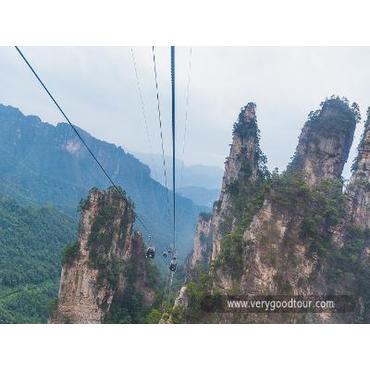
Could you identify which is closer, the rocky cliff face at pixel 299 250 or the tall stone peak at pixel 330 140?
the rocky cliff face at pixel 299 250

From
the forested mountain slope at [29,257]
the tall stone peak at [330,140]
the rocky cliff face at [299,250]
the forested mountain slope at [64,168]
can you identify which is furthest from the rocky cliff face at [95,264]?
the forested mountain slope at [64,168]

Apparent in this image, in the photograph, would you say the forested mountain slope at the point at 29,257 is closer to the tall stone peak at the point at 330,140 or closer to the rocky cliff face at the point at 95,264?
the rocky cliff face at the point at 95,264

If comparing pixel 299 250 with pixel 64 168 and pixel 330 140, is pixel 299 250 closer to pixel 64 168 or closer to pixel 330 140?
pixel 330 140

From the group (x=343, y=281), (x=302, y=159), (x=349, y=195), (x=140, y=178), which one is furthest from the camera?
(x=140, y=178)

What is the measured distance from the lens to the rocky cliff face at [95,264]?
26844mm

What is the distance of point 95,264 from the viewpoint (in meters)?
27.5

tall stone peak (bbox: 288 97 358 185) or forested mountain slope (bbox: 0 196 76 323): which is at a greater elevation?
tall stone peak (bbox: 288 97 358 185)

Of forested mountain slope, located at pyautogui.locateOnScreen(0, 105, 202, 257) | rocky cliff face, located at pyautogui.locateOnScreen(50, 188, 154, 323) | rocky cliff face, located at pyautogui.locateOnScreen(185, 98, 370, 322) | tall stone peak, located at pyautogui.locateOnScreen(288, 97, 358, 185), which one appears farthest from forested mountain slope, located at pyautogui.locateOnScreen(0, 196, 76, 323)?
forested mountain slope, located at pyautogui.locateOnScreen(0, 105, 202, 257)

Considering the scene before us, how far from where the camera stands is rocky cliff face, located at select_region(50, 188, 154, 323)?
26844 millimetres

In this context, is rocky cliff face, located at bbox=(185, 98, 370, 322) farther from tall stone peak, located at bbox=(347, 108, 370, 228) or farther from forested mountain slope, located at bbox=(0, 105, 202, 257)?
forested mountain slope, located at bbox=(0, 105, 202, 257)

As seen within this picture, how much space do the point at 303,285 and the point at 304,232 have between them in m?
2.54

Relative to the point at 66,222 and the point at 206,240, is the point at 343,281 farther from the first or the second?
the point at 66,222

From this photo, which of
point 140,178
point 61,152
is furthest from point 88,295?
point 140,178

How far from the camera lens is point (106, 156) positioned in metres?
171
